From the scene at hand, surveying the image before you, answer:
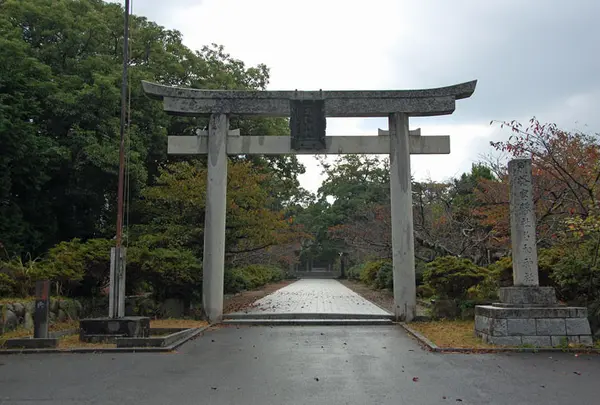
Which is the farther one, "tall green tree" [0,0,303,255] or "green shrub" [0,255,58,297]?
"tall green tree" [0,0,303,255]

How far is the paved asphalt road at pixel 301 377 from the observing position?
17.3 ft

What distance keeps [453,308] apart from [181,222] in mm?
8170

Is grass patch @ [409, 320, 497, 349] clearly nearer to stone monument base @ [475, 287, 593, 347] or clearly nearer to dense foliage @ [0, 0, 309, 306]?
stone monument base @ [475, 287, 593, 347]

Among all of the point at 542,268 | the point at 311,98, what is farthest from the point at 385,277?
the point at 311,98

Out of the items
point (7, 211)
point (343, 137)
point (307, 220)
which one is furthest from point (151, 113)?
point (307, 220)

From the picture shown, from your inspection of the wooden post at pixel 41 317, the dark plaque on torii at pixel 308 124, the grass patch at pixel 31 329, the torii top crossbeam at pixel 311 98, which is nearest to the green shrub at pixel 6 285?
the grass patch at pixel 31 329

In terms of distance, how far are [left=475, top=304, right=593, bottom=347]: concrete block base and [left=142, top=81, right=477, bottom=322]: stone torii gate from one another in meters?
3.98

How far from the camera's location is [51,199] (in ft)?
54.2

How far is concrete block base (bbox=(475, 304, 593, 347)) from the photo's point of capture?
806cm

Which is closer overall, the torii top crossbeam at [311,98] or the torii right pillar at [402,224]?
the torii right pillar at [402,224]

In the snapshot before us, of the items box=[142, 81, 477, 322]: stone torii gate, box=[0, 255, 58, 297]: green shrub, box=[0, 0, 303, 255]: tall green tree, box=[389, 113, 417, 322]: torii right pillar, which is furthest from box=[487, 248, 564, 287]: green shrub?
box=[0, 0, 303, 255]: tall green tree

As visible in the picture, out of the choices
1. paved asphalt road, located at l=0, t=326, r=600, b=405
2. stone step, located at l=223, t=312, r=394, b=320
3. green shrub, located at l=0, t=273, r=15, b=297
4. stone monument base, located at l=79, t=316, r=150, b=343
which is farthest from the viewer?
stone step, located at l=223, t=312, r=394, b=320

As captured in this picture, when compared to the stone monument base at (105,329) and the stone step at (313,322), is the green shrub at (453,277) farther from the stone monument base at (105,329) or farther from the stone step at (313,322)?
the stone monument base at (105,329)

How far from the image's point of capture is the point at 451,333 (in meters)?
9.68
